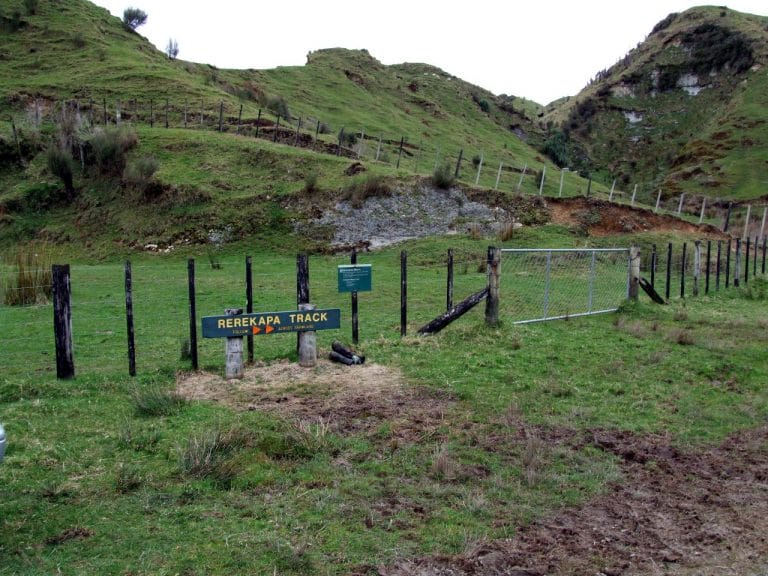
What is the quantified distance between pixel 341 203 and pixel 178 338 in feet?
70.1

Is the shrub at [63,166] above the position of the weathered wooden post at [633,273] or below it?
above

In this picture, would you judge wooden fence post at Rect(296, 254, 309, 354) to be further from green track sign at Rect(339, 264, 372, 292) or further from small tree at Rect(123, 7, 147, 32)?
small tree at Rect(123, 7, 147, 32)

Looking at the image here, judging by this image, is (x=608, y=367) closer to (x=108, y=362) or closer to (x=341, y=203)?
(x=108, y=362)

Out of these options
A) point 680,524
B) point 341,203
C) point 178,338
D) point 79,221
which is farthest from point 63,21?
point 680,524

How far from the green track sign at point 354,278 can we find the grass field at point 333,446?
43.7 inches

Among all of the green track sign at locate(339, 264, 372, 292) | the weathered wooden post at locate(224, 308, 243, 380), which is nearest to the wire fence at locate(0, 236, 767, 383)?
the weathered wooden post at locate(224, 308, 243, 380)

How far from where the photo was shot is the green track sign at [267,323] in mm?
9172

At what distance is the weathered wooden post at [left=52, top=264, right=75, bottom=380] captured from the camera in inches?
352

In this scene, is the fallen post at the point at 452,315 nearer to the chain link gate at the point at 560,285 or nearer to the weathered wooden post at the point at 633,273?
the chain link gate at the point at 560,285

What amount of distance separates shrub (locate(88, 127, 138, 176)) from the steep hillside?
53.8 metres

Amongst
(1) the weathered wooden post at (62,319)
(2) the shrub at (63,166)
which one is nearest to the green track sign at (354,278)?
(1) the weathered wooden post at (62,319)

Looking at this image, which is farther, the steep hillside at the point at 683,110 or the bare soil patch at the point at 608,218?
the steep hillside at the point at 683,110

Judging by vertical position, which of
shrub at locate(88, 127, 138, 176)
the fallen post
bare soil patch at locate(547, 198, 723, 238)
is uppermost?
shrub at locate(88, 127, 138, 176)

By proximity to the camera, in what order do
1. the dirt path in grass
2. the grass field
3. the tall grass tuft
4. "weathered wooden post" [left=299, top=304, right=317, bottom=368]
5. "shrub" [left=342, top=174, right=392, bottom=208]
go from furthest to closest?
"shrub" [left=342, top=174, right=392, bottom=208] → the tall grass tuft → "weathered wooden post" [left=299, top=304, right=317, bottom=368] → the grass field → the dirt path in grass
